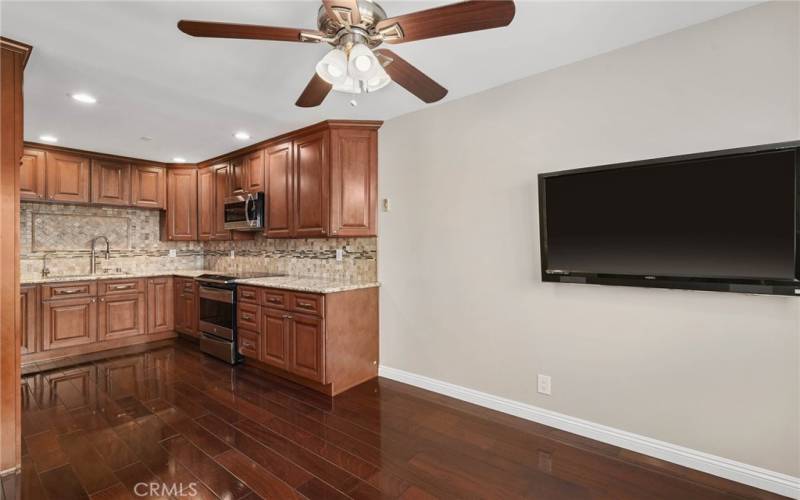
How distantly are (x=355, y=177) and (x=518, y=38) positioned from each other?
183cm

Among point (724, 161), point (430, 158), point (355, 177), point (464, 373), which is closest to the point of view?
point (724, 161)

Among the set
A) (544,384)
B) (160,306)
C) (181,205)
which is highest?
(181,205)

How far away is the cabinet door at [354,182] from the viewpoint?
341 centimetres

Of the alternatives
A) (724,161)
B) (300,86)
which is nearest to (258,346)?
(300,86)

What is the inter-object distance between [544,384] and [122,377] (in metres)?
3.74

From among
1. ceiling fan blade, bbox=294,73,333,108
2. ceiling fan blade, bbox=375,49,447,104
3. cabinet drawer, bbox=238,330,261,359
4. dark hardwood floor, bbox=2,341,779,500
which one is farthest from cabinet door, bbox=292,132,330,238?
ceiling fan blade, bbox=375,49,447,104

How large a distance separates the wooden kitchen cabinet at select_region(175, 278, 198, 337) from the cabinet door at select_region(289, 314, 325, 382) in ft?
6.47

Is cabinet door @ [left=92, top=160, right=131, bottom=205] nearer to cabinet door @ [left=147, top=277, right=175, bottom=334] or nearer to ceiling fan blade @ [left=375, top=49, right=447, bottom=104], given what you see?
cabinet door @ [left=147, top=277, right=175, bottom=334]

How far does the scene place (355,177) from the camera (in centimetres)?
346

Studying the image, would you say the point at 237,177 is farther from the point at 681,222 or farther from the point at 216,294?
the point at 681,222

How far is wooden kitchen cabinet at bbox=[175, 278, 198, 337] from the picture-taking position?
4.50 meters

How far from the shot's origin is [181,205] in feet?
16.7

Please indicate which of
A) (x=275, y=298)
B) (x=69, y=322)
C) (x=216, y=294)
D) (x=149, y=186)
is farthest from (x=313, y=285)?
(x=149, y=186)

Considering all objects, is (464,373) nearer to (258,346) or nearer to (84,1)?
(258,346)
